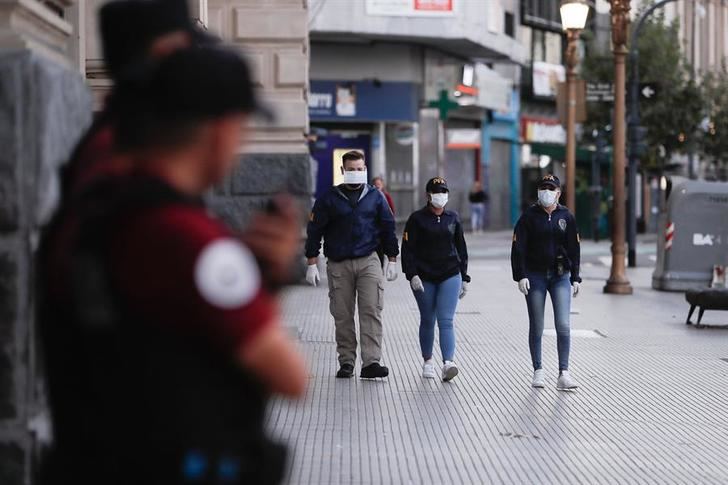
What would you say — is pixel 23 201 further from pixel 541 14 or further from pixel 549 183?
pixel 541 14

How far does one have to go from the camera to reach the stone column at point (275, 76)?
66.6ft

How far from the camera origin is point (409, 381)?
12.1 m

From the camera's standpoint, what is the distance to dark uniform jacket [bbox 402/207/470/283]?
12484mm

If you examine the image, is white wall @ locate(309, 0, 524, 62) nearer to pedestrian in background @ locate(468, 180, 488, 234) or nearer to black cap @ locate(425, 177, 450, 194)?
pedestrian in background @ locate(468, 180, 488, 234)

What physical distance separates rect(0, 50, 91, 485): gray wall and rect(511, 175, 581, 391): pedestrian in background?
7.14 meters

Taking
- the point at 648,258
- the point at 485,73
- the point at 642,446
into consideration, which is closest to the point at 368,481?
the point at 642,446

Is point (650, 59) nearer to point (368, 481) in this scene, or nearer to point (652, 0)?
point (652, 0)

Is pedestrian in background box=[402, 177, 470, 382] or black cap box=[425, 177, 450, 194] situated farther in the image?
black cap box=[425, 177, 450, 194]

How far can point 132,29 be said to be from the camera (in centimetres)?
325

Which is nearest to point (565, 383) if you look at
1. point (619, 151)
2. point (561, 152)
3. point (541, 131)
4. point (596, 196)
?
point (619, 151)

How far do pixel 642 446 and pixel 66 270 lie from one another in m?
6.79

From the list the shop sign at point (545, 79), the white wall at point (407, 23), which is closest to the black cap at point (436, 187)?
the white wall at point (407, 23)

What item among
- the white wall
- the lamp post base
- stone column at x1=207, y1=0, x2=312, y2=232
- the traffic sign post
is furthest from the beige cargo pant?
the white wall

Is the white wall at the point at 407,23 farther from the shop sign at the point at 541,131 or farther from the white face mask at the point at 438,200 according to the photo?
the white face mask at the point at 438,200
